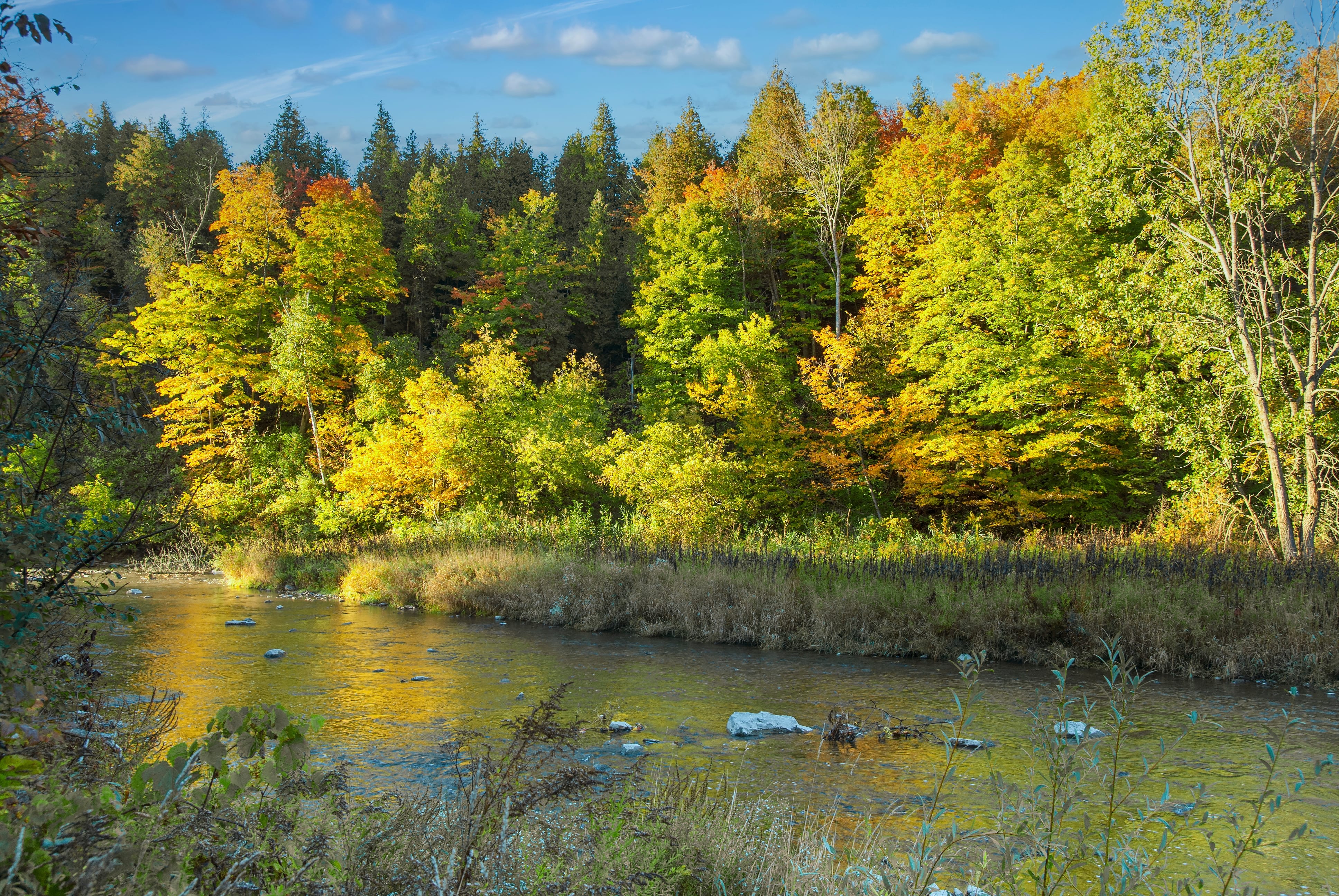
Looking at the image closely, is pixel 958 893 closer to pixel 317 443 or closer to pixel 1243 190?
pixel 1243 190

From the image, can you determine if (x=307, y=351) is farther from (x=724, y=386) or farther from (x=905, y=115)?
(x=905, y=115)

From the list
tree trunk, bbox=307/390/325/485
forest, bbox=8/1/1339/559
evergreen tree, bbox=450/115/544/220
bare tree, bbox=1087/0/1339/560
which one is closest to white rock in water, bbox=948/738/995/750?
forest, bbox=8/1/1339/559

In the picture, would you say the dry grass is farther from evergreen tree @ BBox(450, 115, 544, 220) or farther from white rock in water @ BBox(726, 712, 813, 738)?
Answer: evergreen tree @ BBox(450, 115, 544, 220)

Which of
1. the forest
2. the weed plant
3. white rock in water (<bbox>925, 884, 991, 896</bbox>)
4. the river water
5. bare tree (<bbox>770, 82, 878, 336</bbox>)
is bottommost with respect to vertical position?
the river water

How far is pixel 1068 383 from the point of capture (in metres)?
22.3

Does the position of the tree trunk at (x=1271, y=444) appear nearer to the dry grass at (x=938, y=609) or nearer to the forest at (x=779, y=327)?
the forest at (x=779, y=327)

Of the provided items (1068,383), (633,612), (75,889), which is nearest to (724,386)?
(1068,383)

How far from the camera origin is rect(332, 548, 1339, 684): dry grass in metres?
11.5

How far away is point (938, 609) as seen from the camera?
13172 mm

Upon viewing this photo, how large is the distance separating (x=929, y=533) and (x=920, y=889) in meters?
21.4

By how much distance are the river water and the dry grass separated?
45 cm

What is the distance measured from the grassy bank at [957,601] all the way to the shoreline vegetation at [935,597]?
3 centimetres

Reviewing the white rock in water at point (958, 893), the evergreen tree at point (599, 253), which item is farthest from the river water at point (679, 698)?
the evergreen tree at point (599, 253)

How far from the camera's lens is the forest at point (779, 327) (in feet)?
57.1
